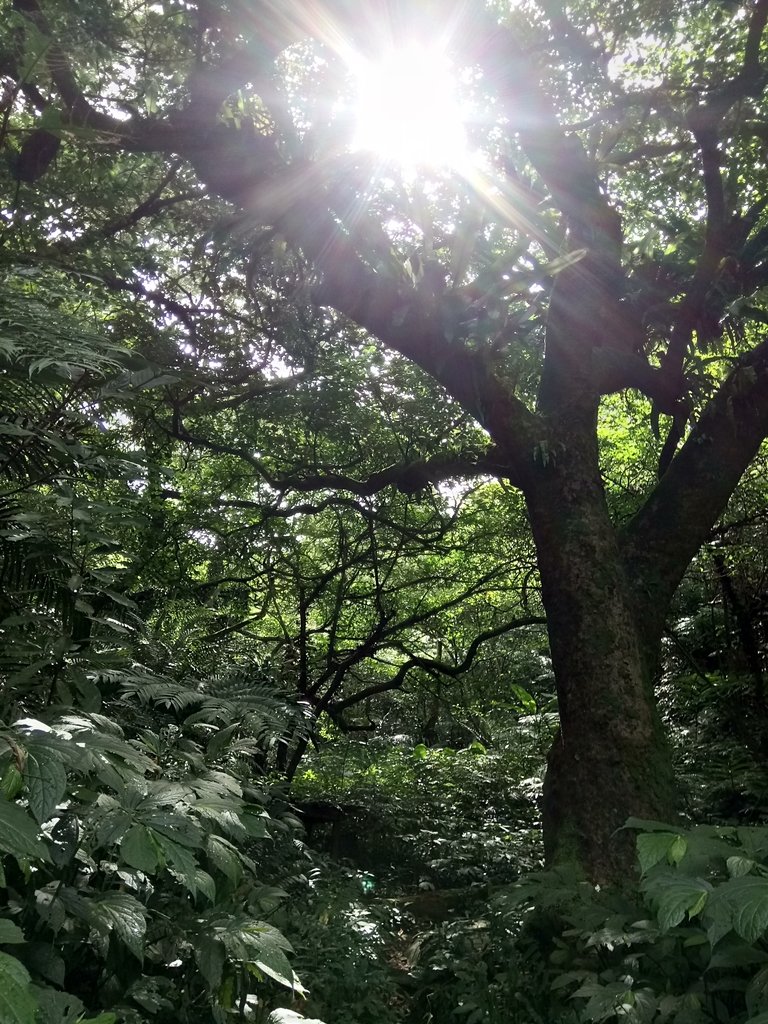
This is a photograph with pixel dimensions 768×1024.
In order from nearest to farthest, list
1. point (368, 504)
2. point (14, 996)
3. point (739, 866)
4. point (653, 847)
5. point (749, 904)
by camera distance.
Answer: point (14, 996), point (749, 904), point (739, 866), point (653, 847), point (368, 504)

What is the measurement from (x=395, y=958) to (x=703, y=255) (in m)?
4.76

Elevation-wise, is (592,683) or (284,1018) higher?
(592,683)

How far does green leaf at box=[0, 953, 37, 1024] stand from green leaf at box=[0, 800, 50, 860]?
0.14 m

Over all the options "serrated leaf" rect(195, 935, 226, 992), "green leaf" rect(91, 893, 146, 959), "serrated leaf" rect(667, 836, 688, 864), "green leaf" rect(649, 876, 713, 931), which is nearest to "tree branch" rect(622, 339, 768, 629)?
"serrated leaf" rect(667, 836, 688, 864)

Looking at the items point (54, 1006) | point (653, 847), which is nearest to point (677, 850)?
point (653, 847)

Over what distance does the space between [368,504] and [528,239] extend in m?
2.70

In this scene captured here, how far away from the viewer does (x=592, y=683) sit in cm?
410

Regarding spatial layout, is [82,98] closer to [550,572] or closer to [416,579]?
[550,572]

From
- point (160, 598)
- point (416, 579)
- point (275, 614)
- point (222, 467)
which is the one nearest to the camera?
point (160, 598)

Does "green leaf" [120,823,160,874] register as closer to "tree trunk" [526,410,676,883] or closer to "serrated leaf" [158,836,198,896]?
"serrated leaf" [158,836,198,896]

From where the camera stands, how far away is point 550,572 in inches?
177

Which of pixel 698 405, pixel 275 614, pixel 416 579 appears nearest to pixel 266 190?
pixel 698 405

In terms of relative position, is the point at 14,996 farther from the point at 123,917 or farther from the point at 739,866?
the point at 739,866

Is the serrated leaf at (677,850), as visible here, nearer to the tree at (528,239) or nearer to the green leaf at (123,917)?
the green leaf at (123,917)
